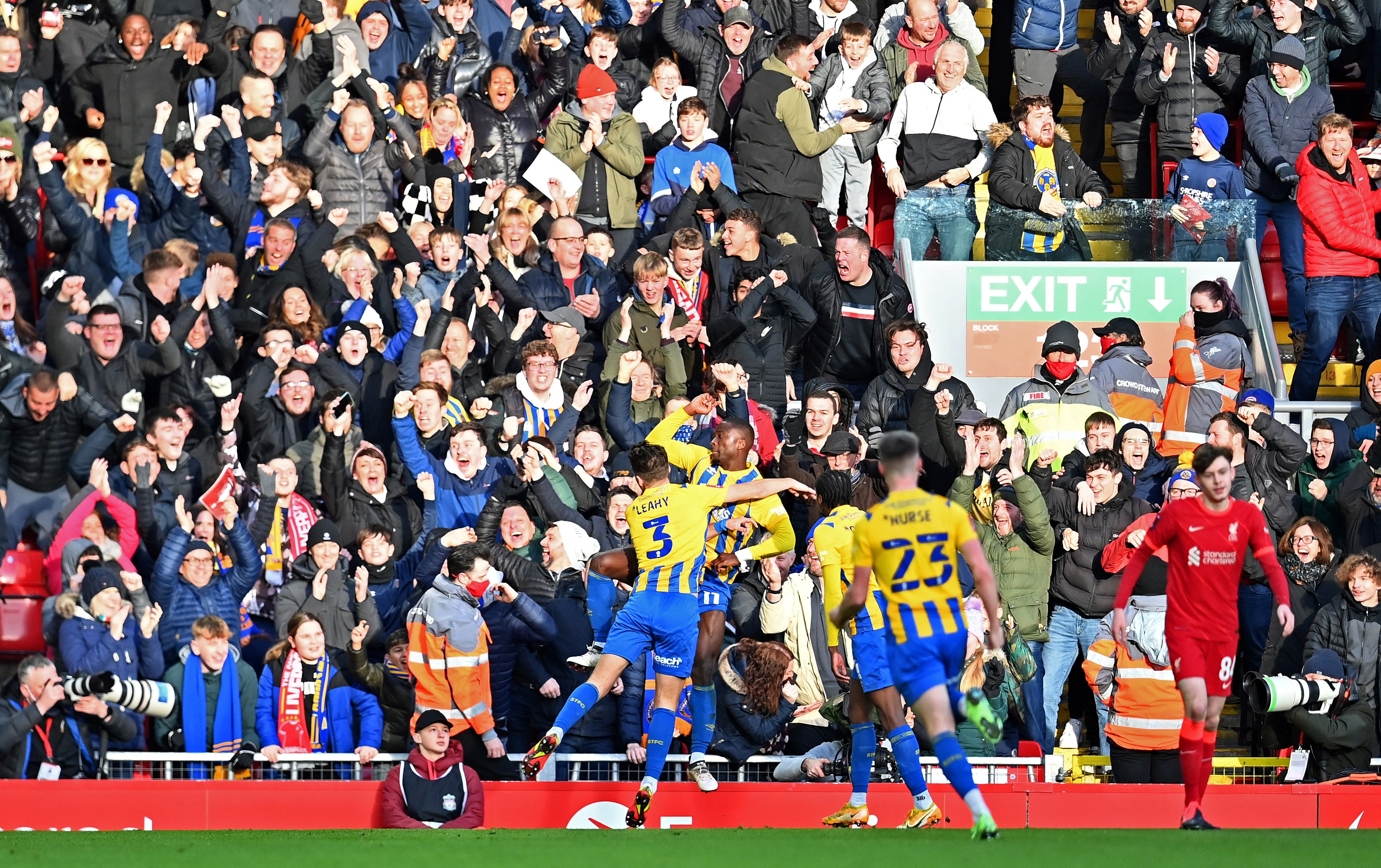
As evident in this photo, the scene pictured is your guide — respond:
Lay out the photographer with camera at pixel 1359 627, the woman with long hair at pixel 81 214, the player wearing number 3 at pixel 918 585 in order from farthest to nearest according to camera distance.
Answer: the woman with long hair at pixel 81 214 < the photographer with camera at pixel 1359 627 < the player wearing number 3 at pixel 918 585

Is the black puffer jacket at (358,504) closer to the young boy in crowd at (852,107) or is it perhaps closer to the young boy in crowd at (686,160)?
the young boy in crowd at (686,160)

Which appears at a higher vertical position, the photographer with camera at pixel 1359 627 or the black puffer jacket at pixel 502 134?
the black puffer jacket at pixel 502 134

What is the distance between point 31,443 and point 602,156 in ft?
16.8

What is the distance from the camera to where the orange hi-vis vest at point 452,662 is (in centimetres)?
1148

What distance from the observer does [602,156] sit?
15.3 meters

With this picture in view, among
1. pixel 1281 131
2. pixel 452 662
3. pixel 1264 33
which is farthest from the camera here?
pixel 1264 33

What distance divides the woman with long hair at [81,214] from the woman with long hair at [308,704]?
3888 mm

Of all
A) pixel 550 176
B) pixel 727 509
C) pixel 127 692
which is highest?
pixel 550 176

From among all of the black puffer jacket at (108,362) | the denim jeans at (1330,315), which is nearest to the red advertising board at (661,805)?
the black puffer jacket at (108,362)

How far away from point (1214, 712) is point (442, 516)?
5621 millimetres

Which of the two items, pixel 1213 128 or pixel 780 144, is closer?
pixel 780 144

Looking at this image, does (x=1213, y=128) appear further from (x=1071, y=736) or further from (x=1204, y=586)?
(x=1204, y=586)

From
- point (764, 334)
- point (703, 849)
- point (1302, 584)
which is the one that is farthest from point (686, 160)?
point (703, 849)

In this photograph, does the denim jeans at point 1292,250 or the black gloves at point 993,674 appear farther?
the denim jeans at point 1292,250
